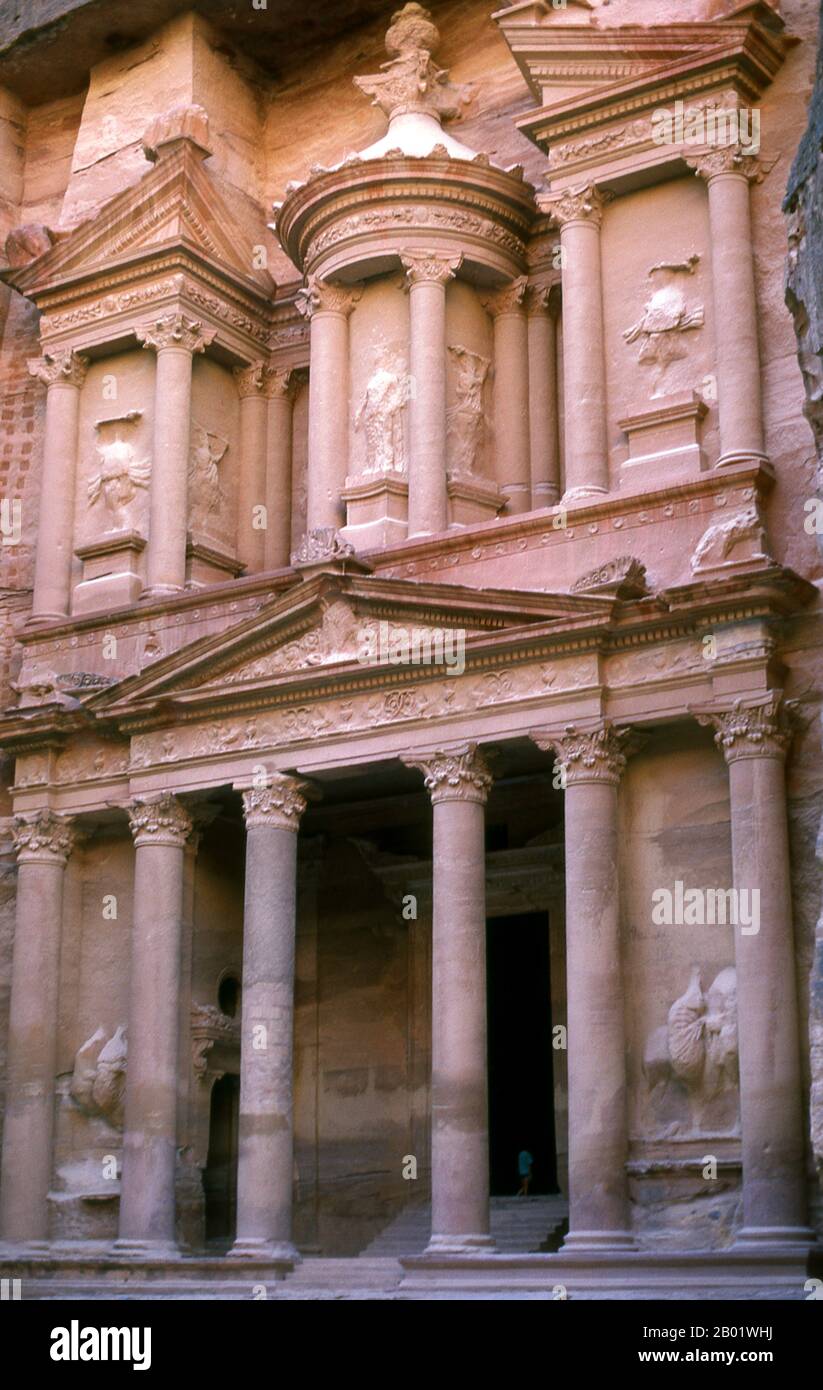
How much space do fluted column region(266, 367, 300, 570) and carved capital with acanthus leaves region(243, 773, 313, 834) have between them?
16.9 ft

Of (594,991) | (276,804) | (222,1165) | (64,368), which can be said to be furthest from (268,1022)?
(64,368)

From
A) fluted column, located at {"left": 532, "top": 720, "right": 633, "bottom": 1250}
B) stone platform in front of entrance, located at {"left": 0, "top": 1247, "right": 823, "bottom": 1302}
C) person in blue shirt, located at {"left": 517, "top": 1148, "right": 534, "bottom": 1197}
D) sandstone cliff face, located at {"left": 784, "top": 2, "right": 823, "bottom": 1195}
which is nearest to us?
sandstone cliff face, located at {"left": 784, "top": 2, "right": 823, "bottom": 1195}

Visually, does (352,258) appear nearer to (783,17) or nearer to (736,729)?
(783,17)

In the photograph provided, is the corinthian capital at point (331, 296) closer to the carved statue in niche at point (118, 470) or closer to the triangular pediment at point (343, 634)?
the carved statue in niche at point (118, 470)

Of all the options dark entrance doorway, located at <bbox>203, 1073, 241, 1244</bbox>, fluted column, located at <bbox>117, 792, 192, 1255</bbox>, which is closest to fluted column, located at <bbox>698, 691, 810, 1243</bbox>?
fluted column, located at <bbox>117, 792, 192, 1255</bbox>

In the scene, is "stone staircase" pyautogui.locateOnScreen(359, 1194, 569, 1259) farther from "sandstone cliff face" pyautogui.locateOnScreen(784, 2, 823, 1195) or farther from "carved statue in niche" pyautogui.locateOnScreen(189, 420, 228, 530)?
"carved statue in niche" pyautogui.locateOnScreen(189, 420, 228, 530)

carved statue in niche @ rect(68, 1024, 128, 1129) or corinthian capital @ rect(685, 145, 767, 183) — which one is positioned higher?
corinthian capital @ rect(685, 145, 767, 183)

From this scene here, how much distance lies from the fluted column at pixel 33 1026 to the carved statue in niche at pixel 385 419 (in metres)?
6.19

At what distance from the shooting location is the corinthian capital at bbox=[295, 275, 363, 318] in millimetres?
28047

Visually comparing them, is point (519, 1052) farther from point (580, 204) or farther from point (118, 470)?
point (580, 204)

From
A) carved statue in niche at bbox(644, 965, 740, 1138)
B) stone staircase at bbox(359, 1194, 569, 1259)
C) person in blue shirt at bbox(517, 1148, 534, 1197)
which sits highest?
carved statue in niche at bbox(644, 965, 740, 1138)

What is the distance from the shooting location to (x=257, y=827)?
25.0 metres
